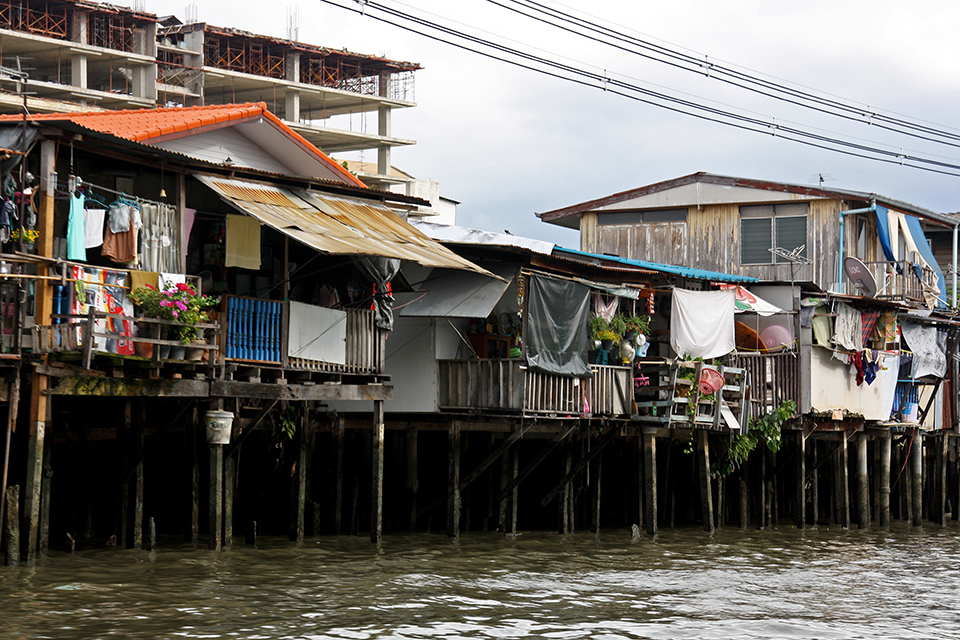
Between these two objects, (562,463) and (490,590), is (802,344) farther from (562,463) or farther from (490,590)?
(490,590)

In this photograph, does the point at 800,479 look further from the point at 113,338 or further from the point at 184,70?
the point at 184,70

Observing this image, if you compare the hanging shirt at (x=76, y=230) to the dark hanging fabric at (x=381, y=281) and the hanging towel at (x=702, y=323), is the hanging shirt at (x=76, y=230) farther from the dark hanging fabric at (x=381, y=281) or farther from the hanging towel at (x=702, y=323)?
the hanging towel at (x=702, y=323)

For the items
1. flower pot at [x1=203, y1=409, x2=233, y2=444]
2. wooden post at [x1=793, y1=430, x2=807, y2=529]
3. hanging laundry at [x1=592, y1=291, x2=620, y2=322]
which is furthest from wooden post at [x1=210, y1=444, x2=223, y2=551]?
wooden post at [x1=793, y1=430, x2=807, y2=529]

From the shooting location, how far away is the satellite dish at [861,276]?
2672 centimetres

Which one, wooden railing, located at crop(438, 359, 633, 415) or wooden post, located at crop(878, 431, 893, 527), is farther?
wooden post, located at crop(878, 431, 893, 527)

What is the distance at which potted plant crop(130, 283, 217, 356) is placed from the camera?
15.0 m

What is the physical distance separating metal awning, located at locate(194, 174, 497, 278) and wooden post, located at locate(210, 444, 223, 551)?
10.2ft

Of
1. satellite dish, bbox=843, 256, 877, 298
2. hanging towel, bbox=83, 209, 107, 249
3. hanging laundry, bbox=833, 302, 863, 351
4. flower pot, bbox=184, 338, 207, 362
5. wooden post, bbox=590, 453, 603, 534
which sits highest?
satellite dish, bbox=843, 256, 877, 298

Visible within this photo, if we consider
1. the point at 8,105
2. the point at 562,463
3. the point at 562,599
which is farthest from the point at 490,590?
the point at 8,105

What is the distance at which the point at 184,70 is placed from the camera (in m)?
60.7

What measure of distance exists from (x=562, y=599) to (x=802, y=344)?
12.0m

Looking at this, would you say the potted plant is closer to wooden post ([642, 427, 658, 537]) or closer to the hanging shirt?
the hanging shirt

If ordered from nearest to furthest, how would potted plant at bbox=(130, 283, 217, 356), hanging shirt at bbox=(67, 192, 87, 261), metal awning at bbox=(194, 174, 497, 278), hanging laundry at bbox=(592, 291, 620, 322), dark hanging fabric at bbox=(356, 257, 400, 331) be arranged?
hanging shirt at bbox=(67, 192, 87, 261), potted plant at bbox=(130, 283, 217, 356), metal awning at bbox=(194, 174, 497, 278), dark hanging fabric at bbox=(356, 257, 400, 331), hanging laundry at bbox=(592, 291, 620, 322)

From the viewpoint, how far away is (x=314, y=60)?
65.6 m
